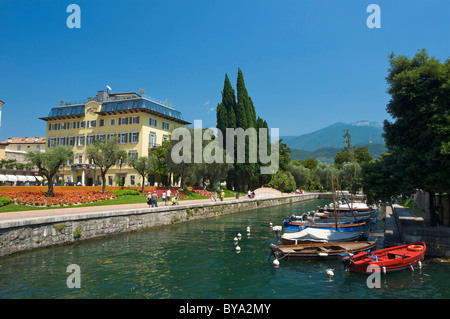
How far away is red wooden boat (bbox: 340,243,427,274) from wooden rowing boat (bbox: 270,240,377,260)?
1608mm

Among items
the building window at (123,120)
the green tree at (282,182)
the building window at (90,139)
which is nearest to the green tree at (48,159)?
the building window at (123,120)

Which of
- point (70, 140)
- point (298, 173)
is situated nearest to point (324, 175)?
point (298, 173)

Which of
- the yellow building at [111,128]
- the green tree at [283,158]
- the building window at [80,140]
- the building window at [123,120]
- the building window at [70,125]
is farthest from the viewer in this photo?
the green tree at [283,158]

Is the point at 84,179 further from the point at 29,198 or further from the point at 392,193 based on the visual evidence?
the point at 392,193

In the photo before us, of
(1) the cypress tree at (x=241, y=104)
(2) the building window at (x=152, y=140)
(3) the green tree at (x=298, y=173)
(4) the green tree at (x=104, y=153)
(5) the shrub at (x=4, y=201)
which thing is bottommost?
(5) the shrub at (x=4, y=201)

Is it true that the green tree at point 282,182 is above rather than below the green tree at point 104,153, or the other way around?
below

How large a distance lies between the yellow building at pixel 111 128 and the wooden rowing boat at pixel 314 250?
43.8 meters

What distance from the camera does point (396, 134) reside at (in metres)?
16.9

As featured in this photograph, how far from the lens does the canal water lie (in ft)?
36.4

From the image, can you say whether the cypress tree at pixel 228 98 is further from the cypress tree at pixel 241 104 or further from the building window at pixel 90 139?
the building window at pixel 90 139

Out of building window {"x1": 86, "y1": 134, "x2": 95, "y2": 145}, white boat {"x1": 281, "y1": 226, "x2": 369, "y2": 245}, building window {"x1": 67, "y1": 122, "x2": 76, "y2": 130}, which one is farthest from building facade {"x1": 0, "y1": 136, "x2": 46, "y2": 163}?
white boat {"x1": 281, "y1": 226, "x2": 369, "y2": 245}

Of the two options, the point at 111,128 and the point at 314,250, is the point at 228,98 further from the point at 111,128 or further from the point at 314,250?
the point at 314,250

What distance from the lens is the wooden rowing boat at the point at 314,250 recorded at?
15633 millimetres

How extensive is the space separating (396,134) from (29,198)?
28952mm
